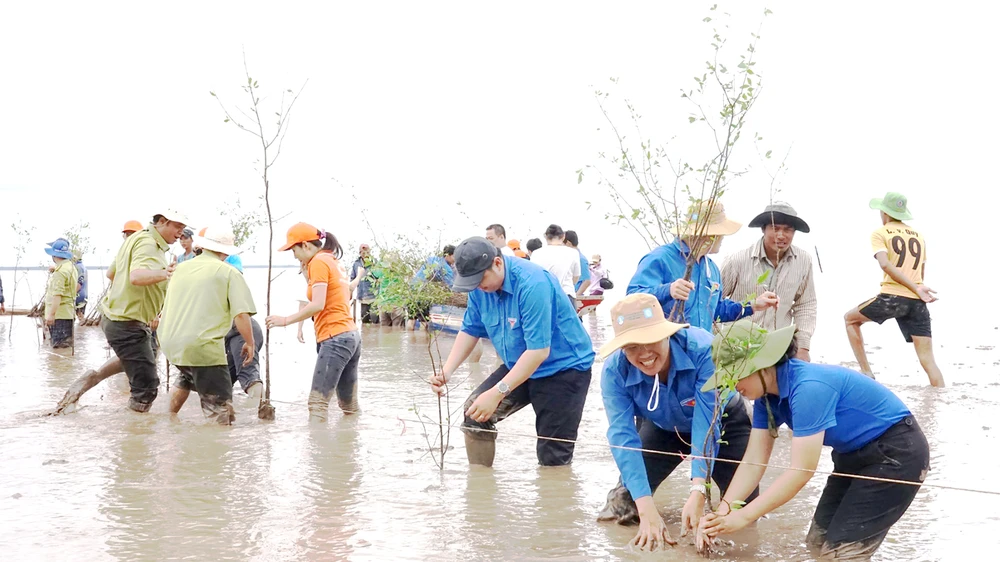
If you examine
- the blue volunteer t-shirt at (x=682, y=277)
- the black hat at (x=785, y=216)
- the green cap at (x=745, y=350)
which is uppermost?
the black hat at (x=785, y=216)

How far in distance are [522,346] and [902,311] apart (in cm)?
468

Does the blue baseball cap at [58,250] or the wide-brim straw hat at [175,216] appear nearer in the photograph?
the wide-brim straw hat at [175,216]

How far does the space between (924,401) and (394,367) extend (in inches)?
238

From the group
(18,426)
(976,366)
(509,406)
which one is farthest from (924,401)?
(18,426)

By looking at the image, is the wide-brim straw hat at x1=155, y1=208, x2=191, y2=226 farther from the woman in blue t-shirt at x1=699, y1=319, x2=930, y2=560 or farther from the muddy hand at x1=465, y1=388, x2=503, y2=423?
the woman in blue t-shirt at x1=699, y1=319, x2=930, y2=560

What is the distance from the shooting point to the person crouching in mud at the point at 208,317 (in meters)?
7.05

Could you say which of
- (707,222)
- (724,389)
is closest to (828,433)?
(724,389)

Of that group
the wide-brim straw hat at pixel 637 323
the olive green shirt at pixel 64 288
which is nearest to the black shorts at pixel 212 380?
the wide-brim straw hat at pixel 637 323

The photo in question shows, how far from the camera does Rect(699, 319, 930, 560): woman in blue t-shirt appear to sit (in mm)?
3688

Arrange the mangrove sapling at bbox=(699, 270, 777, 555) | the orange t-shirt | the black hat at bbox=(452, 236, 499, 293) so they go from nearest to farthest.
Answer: the mangrove sapling at bbox=(699, 270, 777, 555)
the black hat at bbox=(452, 236, 499, 293)
the orange t-shirt

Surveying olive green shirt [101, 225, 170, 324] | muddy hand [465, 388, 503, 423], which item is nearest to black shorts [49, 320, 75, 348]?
olive green shirt [101, 225, 170, 324]

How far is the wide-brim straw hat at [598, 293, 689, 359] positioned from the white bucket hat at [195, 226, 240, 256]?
13.5 ft

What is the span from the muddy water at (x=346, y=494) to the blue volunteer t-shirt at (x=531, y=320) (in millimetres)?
592

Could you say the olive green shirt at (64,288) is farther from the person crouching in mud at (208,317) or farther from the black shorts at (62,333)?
the person crouching in mud at (208,317)
